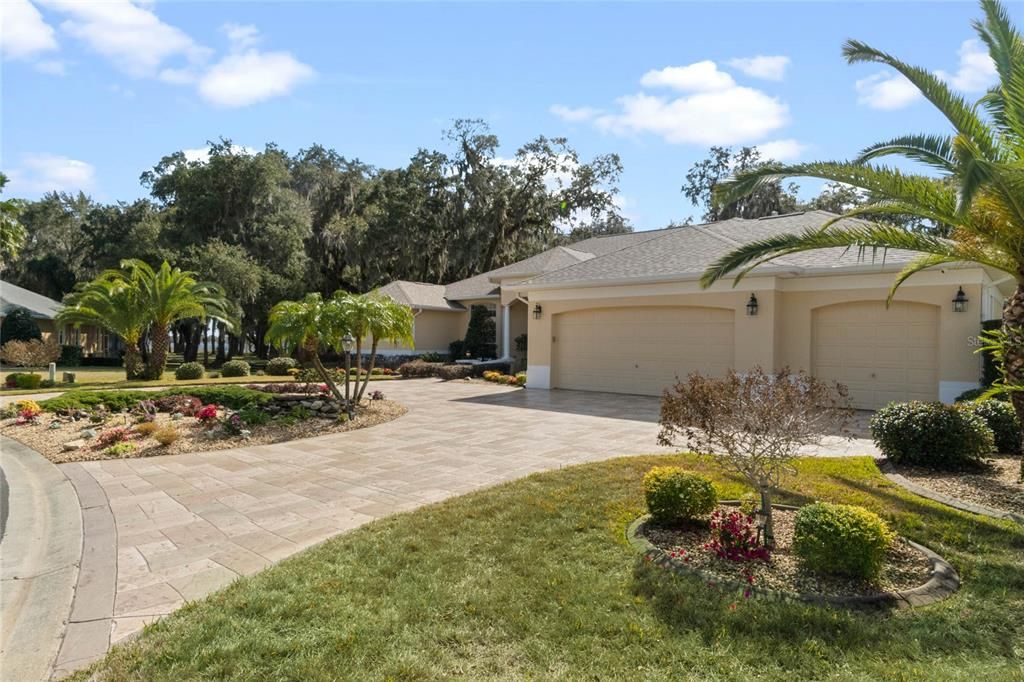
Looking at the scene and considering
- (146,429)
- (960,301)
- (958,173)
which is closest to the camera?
(958,173)

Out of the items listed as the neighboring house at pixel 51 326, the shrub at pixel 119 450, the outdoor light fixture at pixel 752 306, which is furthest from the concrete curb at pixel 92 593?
the neighboring house at pixel 51 326

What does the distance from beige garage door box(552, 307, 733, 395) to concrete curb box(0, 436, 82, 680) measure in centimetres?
1149

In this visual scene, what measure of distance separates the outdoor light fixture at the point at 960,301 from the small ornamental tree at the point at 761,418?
349 inches

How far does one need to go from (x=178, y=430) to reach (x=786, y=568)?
9.08 m

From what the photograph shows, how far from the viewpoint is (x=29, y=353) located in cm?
2248

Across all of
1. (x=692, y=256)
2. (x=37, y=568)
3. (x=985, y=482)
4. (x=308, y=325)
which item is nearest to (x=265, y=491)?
(x=37, y=568)

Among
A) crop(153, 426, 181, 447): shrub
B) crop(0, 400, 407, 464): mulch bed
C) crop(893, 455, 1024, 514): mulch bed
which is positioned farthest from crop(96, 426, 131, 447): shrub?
crop(893, 455, 1024, 514): mulch bed

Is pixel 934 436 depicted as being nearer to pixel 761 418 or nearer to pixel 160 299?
pixel 761 418

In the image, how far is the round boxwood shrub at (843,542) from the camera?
11.6ft

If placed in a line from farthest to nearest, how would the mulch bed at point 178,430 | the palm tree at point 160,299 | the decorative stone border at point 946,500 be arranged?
the palm tree at point 160,299 → the mulch bed at point 178,430 → the decorative stone border at point 946,500

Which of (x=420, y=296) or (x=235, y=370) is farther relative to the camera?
(x=420, y=296)

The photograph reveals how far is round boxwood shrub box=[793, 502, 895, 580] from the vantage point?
11.6ft

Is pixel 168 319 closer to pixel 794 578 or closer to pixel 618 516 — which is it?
pixel 618 516

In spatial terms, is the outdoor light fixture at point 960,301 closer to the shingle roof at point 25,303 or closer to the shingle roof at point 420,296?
the shingle roof at point 420,296
